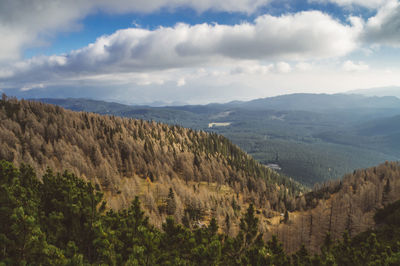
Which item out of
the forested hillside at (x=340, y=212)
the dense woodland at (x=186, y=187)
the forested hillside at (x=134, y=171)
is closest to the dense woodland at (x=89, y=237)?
the dense woodland at (x=186, y=187)

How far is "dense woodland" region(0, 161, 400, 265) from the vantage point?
17.2m

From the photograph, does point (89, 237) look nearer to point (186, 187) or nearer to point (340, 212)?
point (186, 187)

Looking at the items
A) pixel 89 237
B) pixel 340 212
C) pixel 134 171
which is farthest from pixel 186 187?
pixel 89 237

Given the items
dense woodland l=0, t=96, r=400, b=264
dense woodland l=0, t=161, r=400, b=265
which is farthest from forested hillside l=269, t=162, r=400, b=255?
dense woodland l=0, t=161, r=400, b=265

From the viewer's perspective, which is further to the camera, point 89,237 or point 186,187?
point 186,187

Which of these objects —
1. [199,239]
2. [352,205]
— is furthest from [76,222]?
[352,205]

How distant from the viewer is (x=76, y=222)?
84.8 ft

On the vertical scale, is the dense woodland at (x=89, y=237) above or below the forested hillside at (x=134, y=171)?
above

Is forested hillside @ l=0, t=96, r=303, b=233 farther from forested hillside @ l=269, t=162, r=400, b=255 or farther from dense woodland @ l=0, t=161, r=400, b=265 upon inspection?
dense woodland @ l=0, t=161, r=400, b=265

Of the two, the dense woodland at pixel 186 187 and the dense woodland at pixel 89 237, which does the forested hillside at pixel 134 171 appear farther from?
the dense woodland at pixel 89 237

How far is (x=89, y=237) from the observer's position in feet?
85.0

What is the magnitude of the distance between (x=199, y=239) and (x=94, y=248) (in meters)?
12.8

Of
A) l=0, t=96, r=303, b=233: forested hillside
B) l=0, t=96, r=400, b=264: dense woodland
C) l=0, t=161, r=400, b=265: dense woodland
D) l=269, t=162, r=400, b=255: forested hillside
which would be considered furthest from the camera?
l=0, t=96, r=303, b=233: forested hillside

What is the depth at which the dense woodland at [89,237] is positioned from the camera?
677 inches
